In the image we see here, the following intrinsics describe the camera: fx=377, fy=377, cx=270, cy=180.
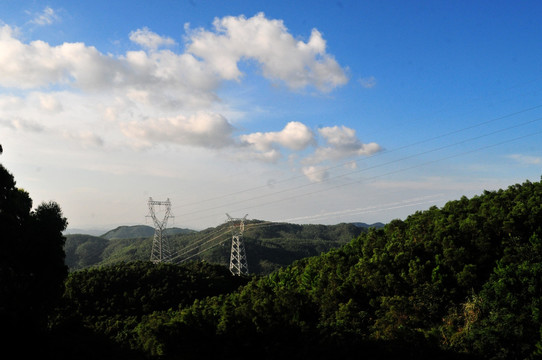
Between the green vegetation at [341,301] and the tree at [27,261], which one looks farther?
the green vegetation at [341,301]

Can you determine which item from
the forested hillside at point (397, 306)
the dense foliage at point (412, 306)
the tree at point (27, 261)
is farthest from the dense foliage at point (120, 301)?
the tree at point (27, 261)

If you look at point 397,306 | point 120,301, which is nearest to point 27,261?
point 397,306

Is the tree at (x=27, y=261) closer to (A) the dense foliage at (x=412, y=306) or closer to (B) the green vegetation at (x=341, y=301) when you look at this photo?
(B) the green vegetation at (x=341, y=301)

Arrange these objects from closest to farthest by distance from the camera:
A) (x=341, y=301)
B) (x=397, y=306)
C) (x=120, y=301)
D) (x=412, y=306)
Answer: (x=397, y=306) < (x=412, y=306) < (x=341, y=301) < (x=120, y=301)

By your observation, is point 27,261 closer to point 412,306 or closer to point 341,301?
point 341,301

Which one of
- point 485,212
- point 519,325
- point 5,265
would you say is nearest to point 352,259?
point 485,212
